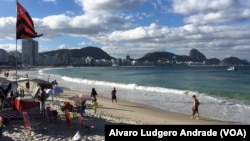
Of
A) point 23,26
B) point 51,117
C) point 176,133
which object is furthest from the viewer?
point 23,26

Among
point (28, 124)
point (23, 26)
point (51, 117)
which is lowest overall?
point (28, 124)

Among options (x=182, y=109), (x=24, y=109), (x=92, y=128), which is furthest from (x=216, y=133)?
(x=182, y=109)

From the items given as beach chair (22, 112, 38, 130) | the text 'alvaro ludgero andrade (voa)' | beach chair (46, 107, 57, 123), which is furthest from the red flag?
the text 'alvaro ludgero andrade (voa)'

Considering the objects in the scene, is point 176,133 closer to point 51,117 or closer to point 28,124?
point 28,124

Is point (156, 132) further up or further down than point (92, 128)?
further up

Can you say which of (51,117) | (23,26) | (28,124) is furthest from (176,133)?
(23,26)

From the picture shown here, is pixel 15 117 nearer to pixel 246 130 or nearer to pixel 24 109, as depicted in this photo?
pixel 24 109

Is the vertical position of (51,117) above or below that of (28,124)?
above
